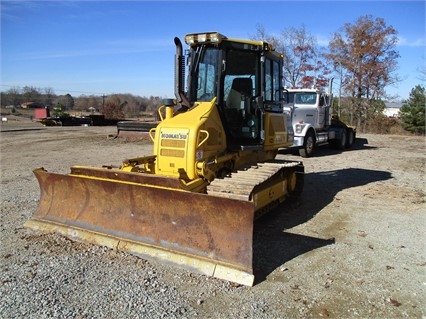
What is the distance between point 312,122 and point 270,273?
1176cm

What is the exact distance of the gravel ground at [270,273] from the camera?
11.8ft

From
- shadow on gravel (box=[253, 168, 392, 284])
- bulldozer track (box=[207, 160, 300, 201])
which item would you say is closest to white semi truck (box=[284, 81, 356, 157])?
shadow on gravel (box=[253, 168, 392, 284])

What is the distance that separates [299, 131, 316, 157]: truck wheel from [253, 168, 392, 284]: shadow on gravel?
11.8ft

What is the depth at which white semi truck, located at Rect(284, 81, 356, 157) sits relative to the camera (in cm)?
1416

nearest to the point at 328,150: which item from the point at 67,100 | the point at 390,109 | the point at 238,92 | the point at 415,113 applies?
the point at 238,92

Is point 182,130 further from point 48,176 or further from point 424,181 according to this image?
point 424,181

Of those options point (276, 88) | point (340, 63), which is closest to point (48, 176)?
point (276, 88)

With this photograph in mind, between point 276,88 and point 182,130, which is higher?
point 276,88

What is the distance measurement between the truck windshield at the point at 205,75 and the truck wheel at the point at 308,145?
27.5 feet

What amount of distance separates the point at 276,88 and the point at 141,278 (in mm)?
4337

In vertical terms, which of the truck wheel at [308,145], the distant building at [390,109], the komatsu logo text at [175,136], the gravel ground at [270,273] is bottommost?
the gravel ground at [270,273]

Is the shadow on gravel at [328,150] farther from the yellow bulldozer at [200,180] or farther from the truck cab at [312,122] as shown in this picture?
the yellow bulldozer at [200,180]

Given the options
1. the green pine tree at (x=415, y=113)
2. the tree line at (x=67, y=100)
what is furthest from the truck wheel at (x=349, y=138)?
the tree line at (x=67, y=100)

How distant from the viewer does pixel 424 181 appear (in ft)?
32.6
